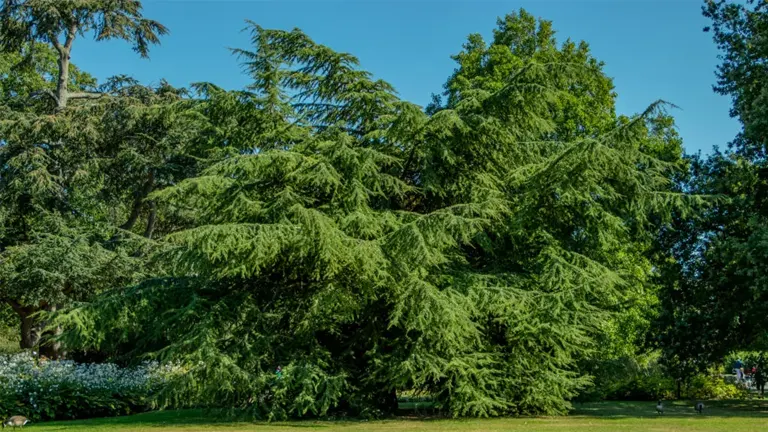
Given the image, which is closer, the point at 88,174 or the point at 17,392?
the point at 17,392

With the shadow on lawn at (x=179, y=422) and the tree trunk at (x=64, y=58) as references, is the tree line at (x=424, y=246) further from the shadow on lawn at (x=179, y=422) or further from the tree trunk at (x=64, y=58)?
the tree trunk at (x=64, y=58)

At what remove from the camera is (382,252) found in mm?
13914

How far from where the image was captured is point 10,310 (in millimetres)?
34688

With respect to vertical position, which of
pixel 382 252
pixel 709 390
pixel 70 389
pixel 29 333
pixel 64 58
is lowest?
pixel 70 389

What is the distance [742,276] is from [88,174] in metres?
20.9

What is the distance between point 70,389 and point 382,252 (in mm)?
8058

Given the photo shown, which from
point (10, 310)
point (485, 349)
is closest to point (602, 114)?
point (485, 349)

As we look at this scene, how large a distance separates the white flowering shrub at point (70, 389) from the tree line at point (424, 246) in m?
0.96

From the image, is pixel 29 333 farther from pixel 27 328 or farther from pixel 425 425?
pixel 425 425

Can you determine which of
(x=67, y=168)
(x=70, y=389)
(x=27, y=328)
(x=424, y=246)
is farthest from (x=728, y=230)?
(x=27, y=328)

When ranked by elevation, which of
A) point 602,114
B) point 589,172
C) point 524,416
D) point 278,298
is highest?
point 602,114

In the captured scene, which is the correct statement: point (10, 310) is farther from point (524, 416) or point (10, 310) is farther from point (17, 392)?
point (524, 416)

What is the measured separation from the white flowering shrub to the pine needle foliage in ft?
3.83

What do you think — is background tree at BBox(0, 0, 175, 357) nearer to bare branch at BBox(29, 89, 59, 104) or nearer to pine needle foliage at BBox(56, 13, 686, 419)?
bare branch at BBox(29, 89, 59, 104)
